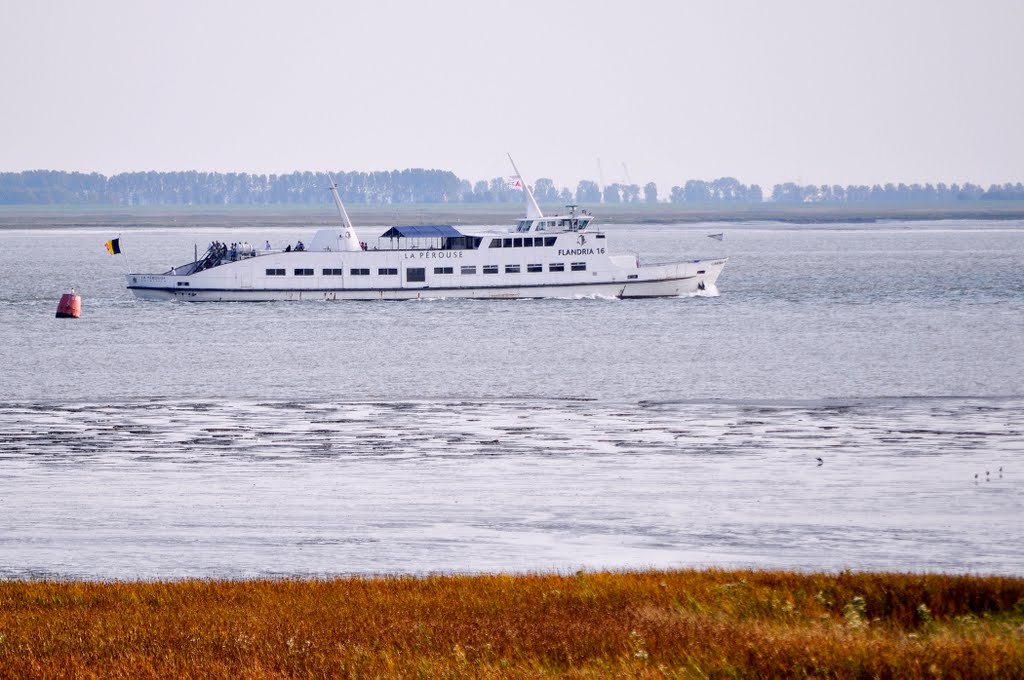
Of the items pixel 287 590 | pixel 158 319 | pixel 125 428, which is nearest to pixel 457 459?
pixel 125 428

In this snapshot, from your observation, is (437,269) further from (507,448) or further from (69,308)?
(507,448)

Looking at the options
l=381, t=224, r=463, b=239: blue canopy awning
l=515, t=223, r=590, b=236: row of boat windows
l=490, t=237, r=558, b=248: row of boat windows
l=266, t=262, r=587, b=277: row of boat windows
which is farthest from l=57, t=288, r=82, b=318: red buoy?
l=515, t=223, r=590, b=236: row of boat windows

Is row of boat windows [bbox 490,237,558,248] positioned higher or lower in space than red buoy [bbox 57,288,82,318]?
higher

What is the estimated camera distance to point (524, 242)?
92.0m

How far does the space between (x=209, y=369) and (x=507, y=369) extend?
11460mm

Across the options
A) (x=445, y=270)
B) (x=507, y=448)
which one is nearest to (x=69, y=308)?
(x=445, y=270)

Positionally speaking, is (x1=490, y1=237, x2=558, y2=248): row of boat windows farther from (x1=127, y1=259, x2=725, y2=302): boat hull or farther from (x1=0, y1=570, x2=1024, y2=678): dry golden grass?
(x1=0, y1=570, x2=1024, y2=678): dry golden grass

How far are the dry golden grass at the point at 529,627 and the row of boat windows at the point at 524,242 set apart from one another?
235 ft

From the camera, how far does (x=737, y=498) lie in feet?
89.6

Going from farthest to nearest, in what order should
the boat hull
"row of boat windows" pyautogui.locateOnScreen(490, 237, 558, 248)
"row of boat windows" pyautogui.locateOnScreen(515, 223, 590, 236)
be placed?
the boat hull, "row of boat windows" pyautogui.locateOnScreen(490, 237, 558, 248), "row of boat windows" pyautogui.locateOnScreen(515, 223, 590, 236)

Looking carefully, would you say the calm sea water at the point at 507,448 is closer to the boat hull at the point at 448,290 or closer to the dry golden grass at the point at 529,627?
the dry golden grass at the point at 529,627

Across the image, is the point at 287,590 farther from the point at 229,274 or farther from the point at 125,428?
the point at 229,274

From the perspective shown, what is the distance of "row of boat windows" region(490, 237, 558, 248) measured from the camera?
91.4 metres

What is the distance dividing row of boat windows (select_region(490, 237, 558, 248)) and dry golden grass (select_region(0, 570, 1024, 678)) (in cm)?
7162
